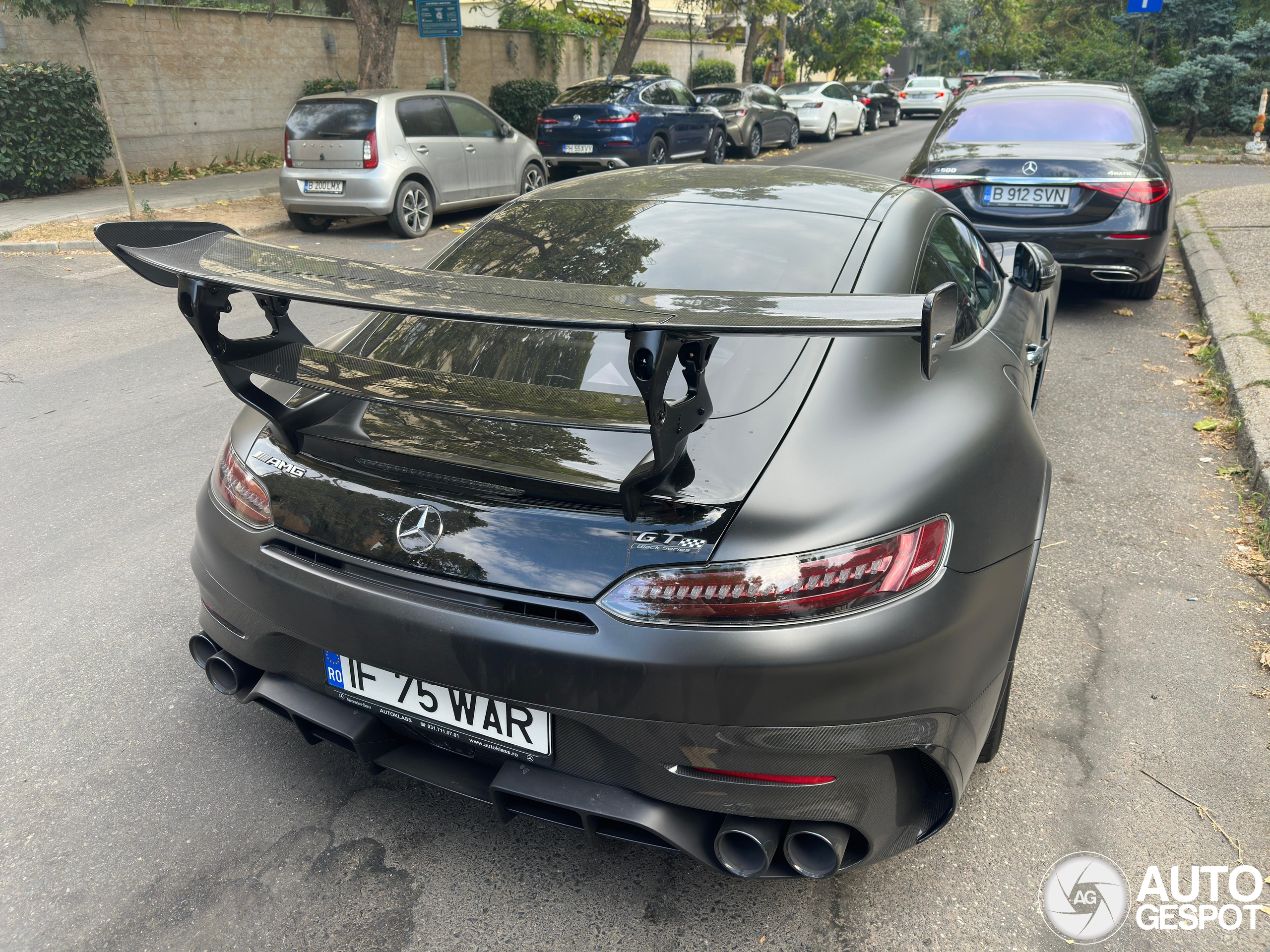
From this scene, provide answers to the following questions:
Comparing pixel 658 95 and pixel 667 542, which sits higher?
pixel 667 542

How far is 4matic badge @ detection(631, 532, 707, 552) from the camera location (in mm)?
1773

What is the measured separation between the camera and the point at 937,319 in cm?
157

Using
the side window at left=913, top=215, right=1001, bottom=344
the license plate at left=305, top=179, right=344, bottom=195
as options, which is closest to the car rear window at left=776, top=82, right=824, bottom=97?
the license plate at left=305, top=179, right=344, bottom=195

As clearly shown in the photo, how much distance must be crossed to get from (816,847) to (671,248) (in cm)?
161

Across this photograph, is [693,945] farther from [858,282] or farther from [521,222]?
[521,222]

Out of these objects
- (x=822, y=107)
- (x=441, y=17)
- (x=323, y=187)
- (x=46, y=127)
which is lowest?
(x=822, y=107)

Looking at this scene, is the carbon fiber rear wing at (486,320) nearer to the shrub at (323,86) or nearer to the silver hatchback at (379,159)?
the silver hatchback at (379,159)

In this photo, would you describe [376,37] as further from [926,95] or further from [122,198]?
[926,95]

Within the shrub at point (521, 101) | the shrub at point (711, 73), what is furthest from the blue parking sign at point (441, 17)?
the shrub at point (711, 73)

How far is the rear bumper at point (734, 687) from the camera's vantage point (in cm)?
174

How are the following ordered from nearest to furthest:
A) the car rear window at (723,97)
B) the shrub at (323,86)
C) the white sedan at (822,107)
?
1. the shrub at (323,86)
2. the car rear window at (723,97)
3. the white sedan at (822,107)

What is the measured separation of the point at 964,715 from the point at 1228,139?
70.1 ft

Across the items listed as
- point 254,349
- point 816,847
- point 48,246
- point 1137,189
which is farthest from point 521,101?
point 816,847

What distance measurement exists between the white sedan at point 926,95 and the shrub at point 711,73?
21.9 feet
